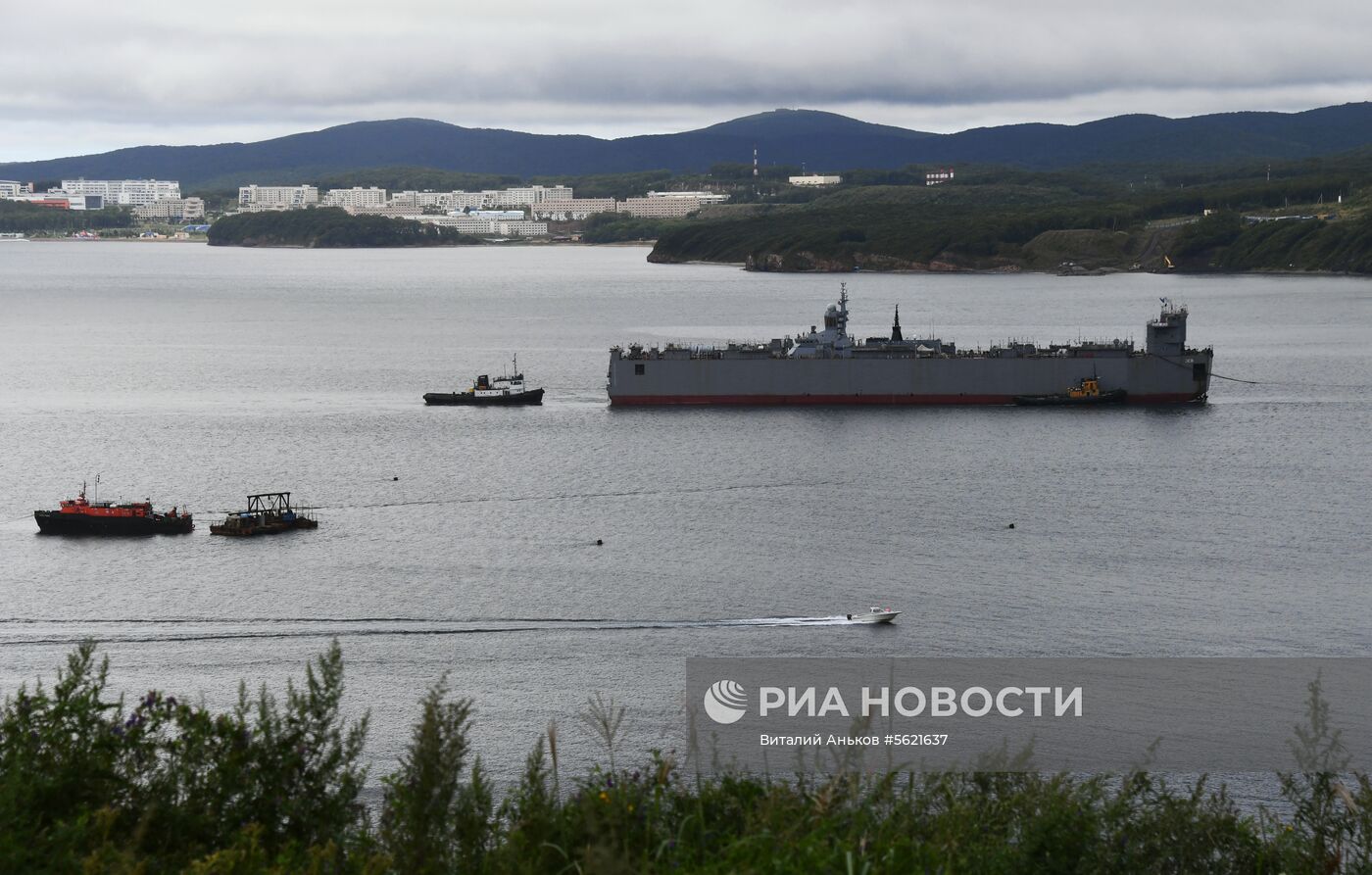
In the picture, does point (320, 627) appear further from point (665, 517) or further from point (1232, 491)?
point (1232, 491)

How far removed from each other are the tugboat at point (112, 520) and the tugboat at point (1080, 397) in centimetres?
3442

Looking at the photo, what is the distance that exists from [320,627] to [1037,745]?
13676mm

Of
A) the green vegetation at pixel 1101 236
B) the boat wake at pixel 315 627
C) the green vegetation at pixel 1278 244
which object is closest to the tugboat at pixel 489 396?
the boat wake at pixel 315 627

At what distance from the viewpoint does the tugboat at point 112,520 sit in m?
36.1

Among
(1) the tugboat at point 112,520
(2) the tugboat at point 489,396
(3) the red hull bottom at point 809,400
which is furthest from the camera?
(2) the tugboat at point 489,396

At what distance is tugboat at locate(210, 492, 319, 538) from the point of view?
3578 centimetres

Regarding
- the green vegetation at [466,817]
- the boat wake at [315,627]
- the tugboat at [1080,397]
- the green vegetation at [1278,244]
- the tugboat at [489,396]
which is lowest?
the boat wake at [315,627]

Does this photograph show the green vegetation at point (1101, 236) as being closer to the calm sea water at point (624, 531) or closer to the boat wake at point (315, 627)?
the calm sea water at point (624, 531)

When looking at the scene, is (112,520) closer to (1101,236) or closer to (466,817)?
(466,817)

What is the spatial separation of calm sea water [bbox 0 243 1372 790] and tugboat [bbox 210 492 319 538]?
1.11 m

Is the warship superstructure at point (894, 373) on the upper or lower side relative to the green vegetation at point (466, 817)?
lower

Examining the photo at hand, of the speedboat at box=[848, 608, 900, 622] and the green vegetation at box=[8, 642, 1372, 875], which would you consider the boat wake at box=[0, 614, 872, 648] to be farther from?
the green vegetation at box=[8, 642, 1372, 875]

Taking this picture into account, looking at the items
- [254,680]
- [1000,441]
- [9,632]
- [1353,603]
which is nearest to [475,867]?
[254,680]

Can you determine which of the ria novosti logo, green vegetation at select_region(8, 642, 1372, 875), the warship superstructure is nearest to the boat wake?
the ria novosti logo
